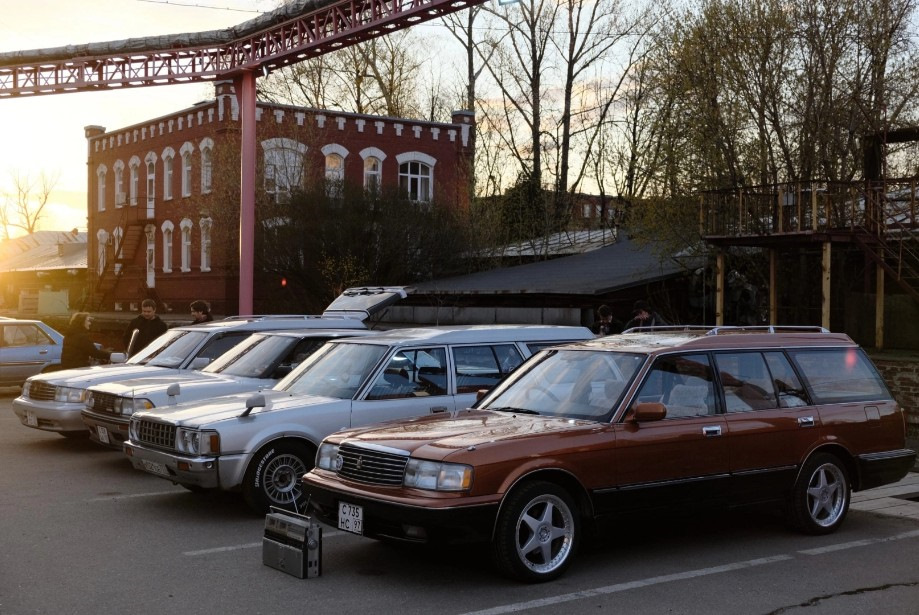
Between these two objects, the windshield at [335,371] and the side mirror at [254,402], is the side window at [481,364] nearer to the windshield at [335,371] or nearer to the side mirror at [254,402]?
the windshield at [335,371]

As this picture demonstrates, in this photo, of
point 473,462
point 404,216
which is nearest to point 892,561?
point 473,462

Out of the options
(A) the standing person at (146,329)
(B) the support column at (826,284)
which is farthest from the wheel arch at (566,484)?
(B) the support column at (826,284)

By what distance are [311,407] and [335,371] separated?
0.79 metres

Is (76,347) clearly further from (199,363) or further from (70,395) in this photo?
(199,363)

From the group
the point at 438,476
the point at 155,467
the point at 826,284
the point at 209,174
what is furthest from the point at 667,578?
the point at 209,174

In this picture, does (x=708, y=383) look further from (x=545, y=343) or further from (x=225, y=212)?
(x=225, y=212)

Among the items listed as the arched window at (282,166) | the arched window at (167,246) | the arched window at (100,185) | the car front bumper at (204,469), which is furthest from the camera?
the arched window at (100,185)

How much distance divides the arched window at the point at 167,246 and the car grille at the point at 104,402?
3449cm

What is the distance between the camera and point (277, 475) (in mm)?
9023

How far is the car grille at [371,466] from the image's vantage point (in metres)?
6.79

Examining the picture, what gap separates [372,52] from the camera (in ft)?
169

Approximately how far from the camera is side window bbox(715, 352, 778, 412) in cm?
809

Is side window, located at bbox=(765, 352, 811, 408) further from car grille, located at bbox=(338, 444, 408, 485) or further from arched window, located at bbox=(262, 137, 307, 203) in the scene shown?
arched window, located at bbox=(262, 137, 307, 203)

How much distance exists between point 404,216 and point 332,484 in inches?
941
